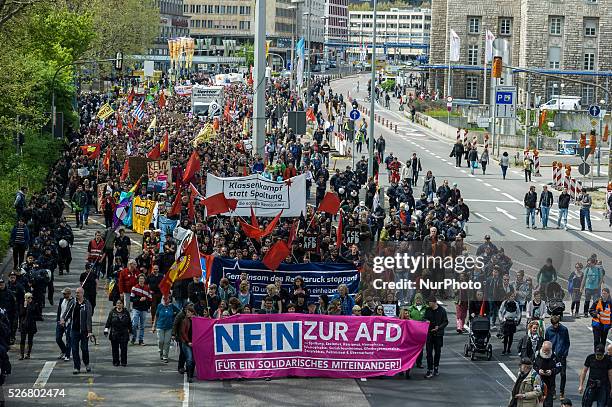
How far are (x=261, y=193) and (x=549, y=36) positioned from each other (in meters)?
76.9

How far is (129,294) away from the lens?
24.8m

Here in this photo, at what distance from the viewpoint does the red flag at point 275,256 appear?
80.0 feet

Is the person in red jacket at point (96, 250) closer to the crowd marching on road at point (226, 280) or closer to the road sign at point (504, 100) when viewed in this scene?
the crowd marching on road at point (226, 280)

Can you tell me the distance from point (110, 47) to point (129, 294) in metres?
88.3

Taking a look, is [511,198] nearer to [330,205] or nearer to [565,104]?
[330,205]

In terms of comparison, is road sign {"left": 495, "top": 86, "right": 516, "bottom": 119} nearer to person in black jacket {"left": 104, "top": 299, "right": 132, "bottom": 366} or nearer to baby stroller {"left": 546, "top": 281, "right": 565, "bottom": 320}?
baby stroller {"left": 546, "top": 281, "right": 565, "bottom": 320}

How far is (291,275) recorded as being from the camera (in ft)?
80.6

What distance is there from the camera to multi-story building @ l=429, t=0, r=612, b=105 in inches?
4040

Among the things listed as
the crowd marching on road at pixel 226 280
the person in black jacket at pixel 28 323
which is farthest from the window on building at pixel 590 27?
the person in black jacket at pixel 28 323

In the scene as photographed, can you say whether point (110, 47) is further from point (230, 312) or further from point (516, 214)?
point (230, 312)

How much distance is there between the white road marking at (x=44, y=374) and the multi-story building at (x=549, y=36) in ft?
265

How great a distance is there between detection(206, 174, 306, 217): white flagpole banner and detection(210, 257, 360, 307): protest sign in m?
5.06

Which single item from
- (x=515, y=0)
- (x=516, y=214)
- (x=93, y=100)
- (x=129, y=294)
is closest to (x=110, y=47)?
(x=93, y=100)

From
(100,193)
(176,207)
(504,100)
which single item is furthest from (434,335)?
(504,100)
